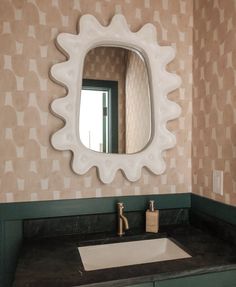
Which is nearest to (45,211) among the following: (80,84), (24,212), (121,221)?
(24,212)

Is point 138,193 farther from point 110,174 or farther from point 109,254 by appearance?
point 109,254

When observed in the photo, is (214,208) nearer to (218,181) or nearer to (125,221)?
(218,181)

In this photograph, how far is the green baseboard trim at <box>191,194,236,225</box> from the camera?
52.5 inches

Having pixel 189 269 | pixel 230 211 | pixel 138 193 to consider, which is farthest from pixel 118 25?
pixel 189 269

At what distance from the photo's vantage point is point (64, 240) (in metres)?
1.37

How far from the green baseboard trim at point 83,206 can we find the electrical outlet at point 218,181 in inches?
9.3

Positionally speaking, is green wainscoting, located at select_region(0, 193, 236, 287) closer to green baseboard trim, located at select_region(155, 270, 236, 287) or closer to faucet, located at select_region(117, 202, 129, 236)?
faucet, located at select_region(117, 202, 129, 236)

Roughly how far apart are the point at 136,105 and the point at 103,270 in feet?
2.85

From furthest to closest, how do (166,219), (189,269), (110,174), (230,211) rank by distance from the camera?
(166,219) → (110,174) → (230,211) → (189,269)

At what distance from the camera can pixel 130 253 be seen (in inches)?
54.4

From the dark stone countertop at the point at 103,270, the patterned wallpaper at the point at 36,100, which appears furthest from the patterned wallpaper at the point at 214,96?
Answer: the patterned wallpaper at the point at 36,100

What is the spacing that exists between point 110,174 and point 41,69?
0.65 m

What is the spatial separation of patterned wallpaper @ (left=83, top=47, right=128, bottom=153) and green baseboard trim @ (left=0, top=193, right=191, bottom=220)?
0.29 metres

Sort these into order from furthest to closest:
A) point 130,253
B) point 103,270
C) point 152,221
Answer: point 152,221, point 130,253, point 103,270
